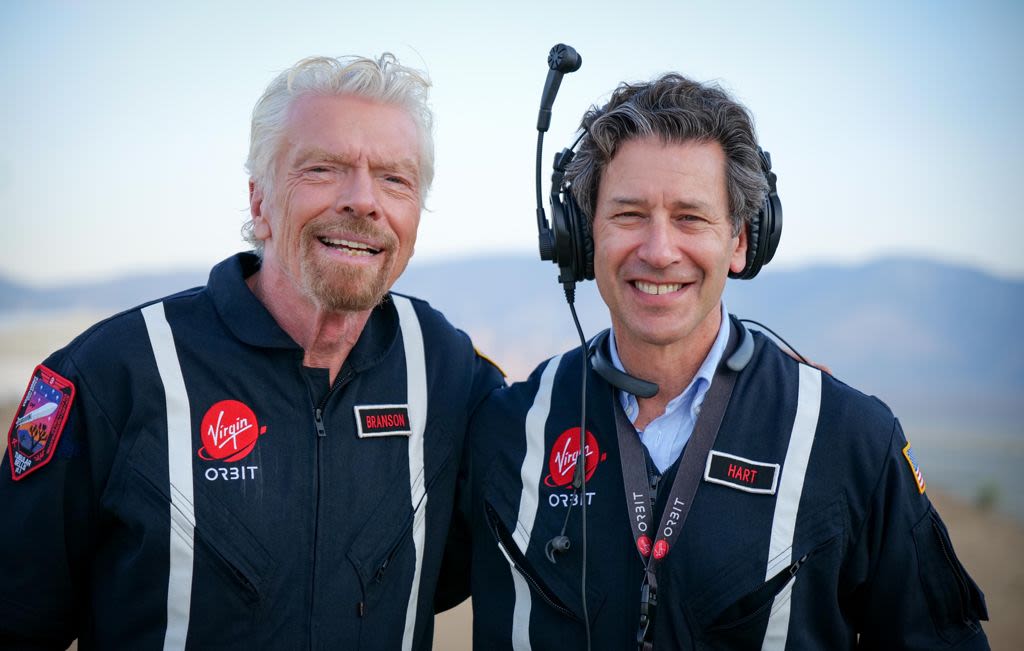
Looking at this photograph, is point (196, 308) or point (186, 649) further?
point (196, 308)

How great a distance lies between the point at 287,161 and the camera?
2.95 meters

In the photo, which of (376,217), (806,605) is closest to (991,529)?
(806,605)

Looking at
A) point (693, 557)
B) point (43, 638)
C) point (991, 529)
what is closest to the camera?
point (693, 557)

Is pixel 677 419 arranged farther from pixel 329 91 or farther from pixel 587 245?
pixel 329 91

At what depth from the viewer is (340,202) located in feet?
9.41

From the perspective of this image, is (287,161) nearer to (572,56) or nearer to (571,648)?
(572,56)

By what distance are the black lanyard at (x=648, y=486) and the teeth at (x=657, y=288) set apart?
0.29 m

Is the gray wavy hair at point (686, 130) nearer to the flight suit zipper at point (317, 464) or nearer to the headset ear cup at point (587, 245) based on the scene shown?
the headset ear cup at point (587, 245)

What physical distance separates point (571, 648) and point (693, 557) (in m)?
0.45

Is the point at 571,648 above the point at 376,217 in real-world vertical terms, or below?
below

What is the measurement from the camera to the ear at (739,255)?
2861 millimetres

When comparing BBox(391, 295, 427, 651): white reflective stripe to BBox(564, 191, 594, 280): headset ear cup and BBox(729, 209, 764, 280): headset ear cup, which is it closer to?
BBox(564, 191, 594, 280): headset ear cup

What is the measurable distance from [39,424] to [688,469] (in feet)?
6.35

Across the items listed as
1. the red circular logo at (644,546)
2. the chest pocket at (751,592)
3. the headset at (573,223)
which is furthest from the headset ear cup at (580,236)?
the chest pocket at (751,592)
